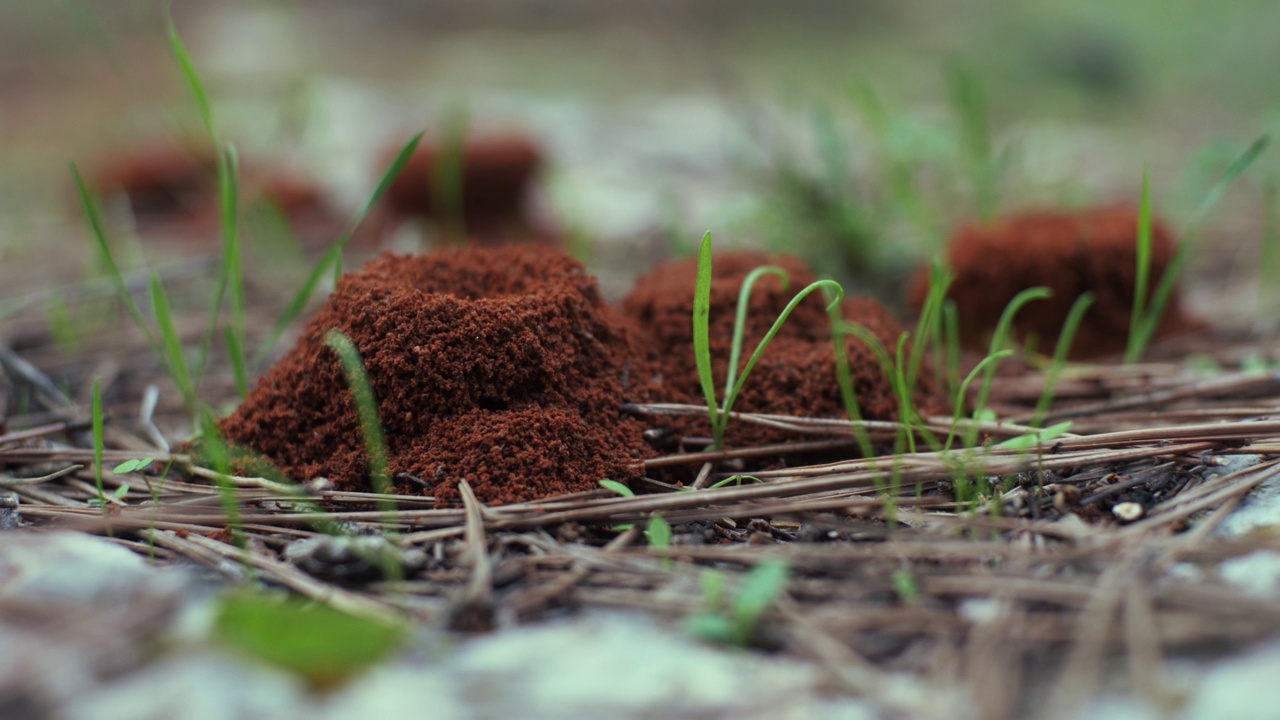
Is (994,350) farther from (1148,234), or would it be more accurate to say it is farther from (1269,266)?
(1269,266)

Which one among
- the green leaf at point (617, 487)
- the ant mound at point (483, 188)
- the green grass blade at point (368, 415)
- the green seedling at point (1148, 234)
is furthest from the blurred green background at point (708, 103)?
the green leaf at point (617, 487)

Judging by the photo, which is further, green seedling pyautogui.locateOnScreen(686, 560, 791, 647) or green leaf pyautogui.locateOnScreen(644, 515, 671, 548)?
green leaf pyautogui.locateOnScreen(644, 515, 671, 548)

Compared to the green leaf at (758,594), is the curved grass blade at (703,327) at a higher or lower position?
higher

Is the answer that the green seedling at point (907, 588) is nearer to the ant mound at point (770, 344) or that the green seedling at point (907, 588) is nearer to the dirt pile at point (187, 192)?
the ant mound at point (770, 344)

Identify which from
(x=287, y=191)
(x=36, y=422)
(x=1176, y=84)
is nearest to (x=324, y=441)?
(x=36, y=422)

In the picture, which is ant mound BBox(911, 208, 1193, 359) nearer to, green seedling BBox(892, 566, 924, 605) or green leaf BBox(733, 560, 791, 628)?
green seedling BBox(892, 566, 924, 605)

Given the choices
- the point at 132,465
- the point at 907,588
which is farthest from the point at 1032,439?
the point at 132,465

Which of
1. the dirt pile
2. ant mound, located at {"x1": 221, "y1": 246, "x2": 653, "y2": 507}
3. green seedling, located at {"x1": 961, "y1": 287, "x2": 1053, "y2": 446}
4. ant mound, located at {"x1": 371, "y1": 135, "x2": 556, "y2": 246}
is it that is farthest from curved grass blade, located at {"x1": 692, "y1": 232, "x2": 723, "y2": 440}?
the dirt pile
